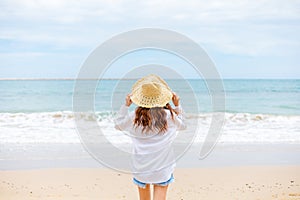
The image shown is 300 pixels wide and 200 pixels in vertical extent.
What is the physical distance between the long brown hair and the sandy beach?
1.94m

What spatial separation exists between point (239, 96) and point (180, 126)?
19.9 meters

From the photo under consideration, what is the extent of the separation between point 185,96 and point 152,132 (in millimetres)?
13289

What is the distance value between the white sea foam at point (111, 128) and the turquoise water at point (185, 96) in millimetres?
974

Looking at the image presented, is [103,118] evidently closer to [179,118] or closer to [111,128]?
[111,128]

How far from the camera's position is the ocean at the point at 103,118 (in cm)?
805

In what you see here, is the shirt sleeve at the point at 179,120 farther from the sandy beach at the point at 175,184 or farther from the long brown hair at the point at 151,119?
the sandy beach at the point at 175,184

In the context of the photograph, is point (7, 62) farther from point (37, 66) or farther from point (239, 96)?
point (239, 96)

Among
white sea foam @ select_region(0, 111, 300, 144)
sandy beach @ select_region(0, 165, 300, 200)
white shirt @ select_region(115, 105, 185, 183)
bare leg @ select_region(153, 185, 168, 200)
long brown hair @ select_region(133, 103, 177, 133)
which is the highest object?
white sea foam @ select_region(0, 111, 300, 144)

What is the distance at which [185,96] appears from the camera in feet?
53.4

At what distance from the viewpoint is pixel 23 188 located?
520 cm

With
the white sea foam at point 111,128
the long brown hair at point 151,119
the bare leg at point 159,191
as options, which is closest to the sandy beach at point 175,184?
the bare leg at point 159,191

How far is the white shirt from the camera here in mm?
3064

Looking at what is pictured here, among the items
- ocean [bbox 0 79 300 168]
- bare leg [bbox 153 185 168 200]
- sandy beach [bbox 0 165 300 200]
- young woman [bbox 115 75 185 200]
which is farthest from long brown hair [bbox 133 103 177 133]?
sandy beach [bbox 0 165 300 200]

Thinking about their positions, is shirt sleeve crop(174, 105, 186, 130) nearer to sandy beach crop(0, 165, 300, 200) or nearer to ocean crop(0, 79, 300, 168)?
ocean crop(0, 79, 300, 168)
